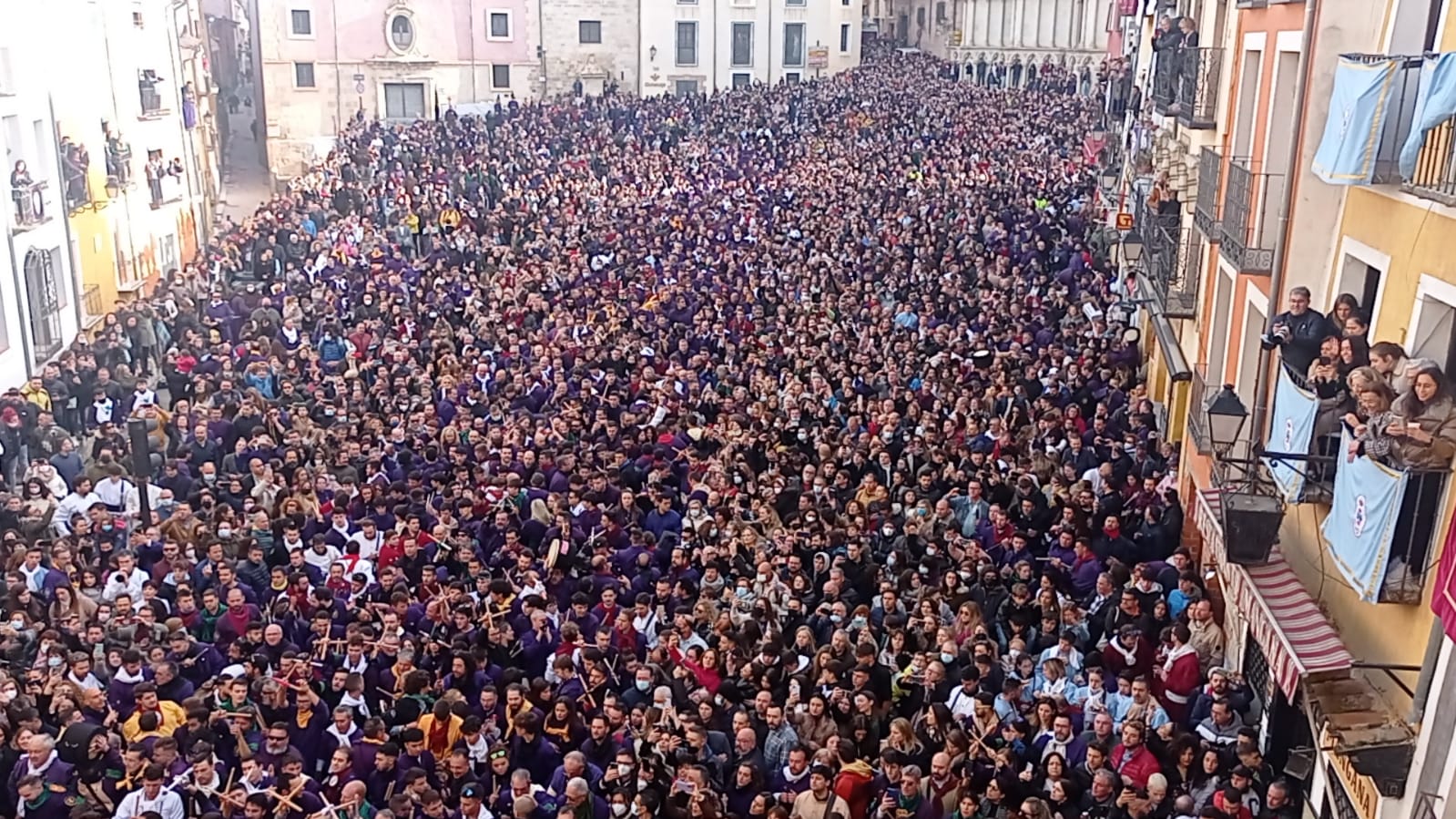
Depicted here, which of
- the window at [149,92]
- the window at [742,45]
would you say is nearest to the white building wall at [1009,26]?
the window at [742,45]

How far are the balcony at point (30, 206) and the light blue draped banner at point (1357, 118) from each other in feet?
68.8

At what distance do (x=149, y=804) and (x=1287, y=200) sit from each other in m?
8.88

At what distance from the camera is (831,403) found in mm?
15672

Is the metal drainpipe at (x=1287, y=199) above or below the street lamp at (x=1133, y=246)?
above

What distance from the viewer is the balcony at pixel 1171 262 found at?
14891mm

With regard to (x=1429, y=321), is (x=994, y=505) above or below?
below

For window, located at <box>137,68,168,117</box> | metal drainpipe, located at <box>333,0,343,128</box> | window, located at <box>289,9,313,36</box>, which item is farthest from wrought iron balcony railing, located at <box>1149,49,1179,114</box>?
window, located at <box>289,9,313,36</box>

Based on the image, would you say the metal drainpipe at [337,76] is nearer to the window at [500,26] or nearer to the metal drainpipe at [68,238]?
the window at [500,26]

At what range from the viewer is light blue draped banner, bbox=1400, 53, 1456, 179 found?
7383mm

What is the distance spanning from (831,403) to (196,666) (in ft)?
25.0

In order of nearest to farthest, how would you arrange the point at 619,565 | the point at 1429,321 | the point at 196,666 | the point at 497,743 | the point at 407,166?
1. the point at 1429,321
2. the point at 497,743
3. the point at 196,666
4. the point at 619,565
5. the point at 407,166

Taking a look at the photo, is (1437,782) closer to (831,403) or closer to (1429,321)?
(1429,321)

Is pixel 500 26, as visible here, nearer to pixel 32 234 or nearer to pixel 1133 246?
pixel 32 234

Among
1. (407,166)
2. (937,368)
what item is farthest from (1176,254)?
(407,166)
